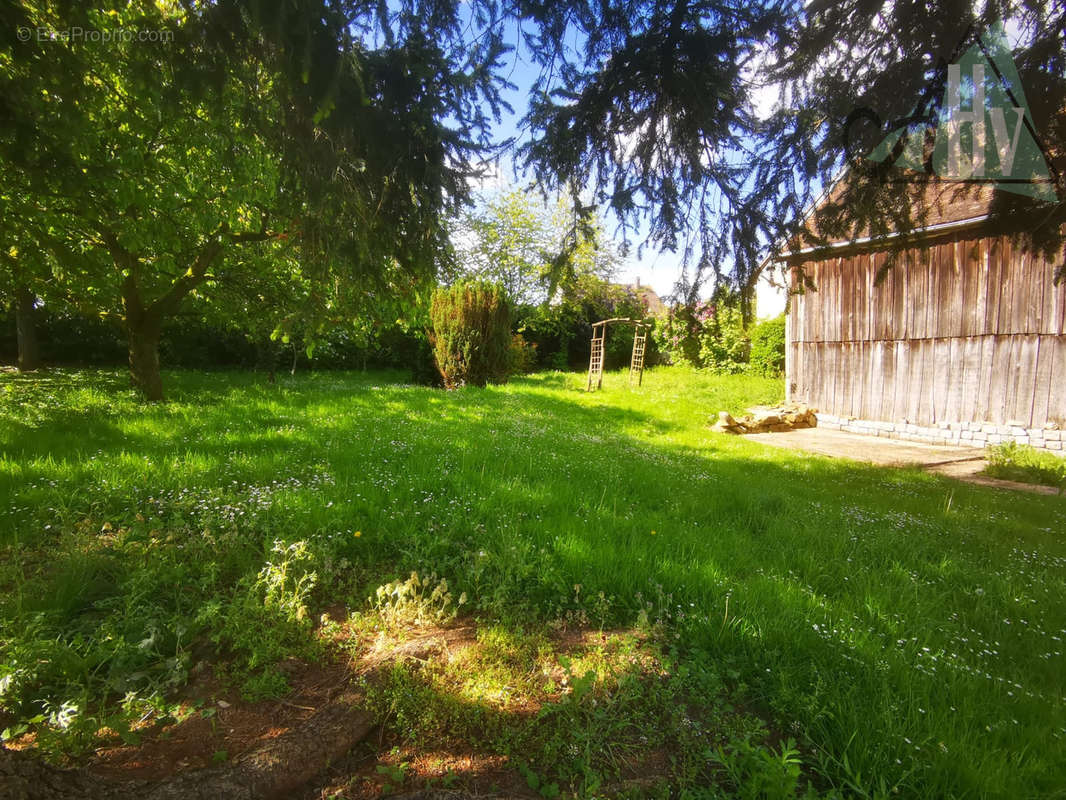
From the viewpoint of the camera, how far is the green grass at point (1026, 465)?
261 inches

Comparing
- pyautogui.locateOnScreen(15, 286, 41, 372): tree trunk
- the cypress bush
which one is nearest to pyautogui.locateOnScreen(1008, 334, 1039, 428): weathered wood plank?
the cypress bush

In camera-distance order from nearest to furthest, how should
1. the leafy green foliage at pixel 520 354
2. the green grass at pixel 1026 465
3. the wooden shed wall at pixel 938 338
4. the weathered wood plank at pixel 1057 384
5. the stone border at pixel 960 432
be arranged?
1. the green grass at pixel 1026 465
2. the weathered wood plank at pixel 1057 384
3. the stone border at pixel 960 432
4. the wooden shed wall at pixel 938 338
5. the leafy green foliage at pixel 520 354

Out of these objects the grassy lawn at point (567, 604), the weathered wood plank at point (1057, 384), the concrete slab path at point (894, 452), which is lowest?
the concrete slab path at point (894, 452)

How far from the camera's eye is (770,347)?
56.4 ft

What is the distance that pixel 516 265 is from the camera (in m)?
25.0

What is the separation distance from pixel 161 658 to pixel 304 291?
28.6 ft

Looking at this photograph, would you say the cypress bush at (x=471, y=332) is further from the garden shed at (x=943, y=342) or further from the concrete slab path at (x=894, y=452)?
the garden shed at (x=943, y=342)

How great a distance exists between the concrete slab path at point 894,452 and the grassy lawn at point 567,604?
2002 mm

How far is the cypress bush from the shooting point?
1364 cm

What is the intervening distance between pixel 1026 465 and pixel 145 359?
1487 cm

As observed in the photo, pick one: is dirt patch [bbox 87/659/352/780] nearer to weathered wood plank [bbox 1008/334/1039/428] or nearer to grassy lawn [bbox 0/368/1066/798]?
grassy lawn [bbox 0/368/1066/798]

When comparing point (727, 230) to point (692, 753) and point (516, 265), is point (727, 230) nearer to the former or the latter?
point (692, 753)

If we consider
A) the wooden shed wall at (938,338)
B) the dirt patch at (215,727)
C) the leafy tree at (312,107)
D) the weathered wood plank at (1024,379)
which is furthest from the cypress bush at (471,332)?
the dirt patch at (215,727)

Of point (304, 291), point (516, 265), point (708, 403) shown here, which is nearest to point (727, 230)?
point (304, 291)
